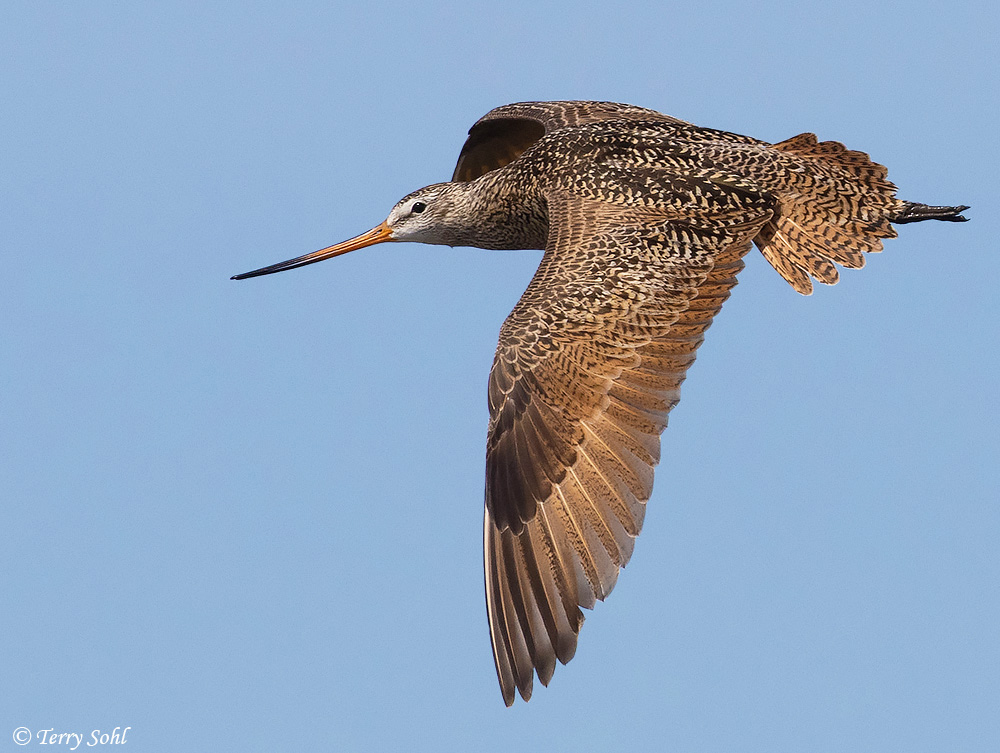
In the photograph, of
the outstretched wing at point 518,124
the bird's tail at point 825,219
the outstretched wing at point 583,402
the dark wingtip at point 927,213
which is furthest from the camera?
the outstretched wing at point 518,124

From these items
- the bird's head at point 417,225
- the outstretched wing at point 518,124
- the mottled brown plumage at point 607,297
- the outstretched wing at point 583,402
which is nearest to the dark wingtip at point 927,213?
the mottled brown plumage at point 607,297

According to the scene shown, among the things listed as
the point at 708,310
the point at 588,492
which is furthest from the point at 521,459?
the point at 708,310

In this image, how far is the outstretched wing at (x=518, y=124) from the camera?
30.1 feet

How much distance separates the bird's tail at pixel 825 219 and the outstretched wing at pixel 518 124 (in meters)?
1.37

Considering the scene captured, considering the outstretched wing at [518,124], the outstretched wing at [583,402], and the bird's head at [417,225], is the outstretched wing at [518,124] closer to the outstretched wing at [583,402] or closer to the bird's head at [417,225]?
the bird's head at [417,225]

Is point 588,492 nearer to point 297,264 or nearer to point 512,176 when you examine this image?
point 512,176

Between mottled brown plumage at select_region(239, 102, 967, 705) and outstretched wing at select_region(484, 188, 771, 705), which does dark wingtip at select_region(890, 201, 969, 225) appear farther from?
outstretched wing at select_region(484, 188, 771, 705)

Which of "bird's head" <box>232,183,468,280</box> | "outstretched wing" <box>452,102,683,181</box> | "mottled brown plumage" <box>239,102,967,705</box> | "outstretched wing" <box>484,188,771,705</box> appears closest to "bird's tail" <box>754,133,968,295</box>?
"mottled brown plumage" <box>239,102,967,705</box>

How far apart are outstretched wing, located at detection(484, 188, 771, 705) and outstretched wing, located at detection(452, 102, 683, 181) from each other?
1.62 meters

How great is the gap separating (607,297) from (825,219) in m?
1.38

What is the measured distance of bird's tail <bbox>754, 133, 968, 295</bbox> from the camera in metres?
7.47

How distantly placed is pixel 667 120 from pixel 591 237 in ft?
6.04

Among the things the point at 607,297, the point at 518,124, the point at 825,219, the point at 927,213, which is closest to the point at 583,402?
the point at 607,297

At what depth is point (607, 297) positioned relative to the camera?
7.02m
